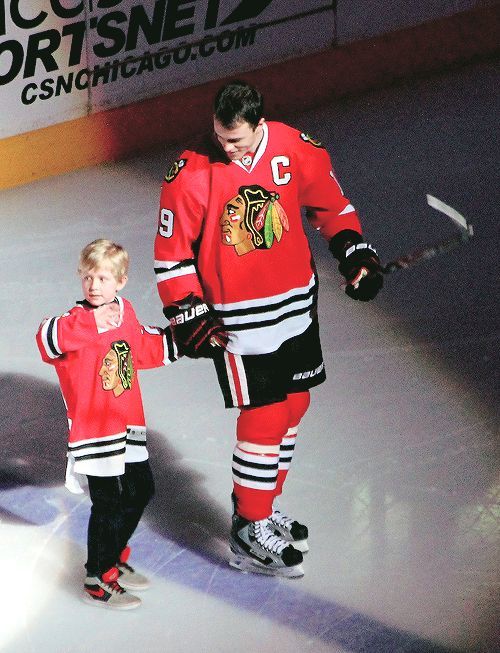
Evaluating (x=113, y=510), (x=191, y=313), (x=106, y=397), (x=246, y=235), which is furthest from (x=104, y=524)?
(x=246, y=235)

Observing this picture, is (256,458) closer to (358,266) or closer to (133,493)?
(133,493)

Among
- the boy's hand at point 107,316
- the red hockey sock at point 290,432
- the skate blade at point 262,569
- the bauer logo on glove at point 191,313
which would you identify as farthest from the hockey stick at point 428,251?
the skate blade at point 262,569

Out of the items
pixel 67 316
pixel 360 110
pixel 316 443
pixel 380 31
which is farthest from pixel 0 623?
pixel 380 31

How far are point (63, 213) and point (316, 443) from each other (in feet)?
6.80

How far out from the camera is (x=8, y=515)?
3.68m

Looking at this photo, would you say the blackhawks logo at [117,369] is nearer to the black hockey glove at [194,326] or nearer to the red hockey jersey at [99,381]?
the red hockey jersey at [99,381]

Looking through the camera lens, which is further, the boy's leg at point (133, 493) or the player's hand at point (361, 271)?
the player's hand at point (361, 271)

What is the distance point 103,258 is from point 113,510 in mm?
637

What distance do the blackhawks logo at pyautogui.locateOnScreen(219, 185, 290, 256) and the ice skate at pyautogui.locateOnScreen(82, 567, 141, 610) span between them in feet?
2.96

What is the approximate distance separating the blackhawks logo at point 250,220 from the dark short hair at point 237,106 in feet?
0.58

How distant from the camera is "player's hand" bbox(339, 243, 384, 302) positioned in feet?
10.9

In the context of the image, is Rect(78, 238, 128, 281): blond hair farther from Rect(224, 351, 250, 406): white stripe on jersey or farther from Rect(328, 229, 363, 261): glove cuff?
Rect(328, 229, 363, 261): glove cuff

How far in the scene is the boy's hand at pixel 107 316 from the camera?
3.01 meters

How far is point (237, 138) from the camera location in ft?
9.87
